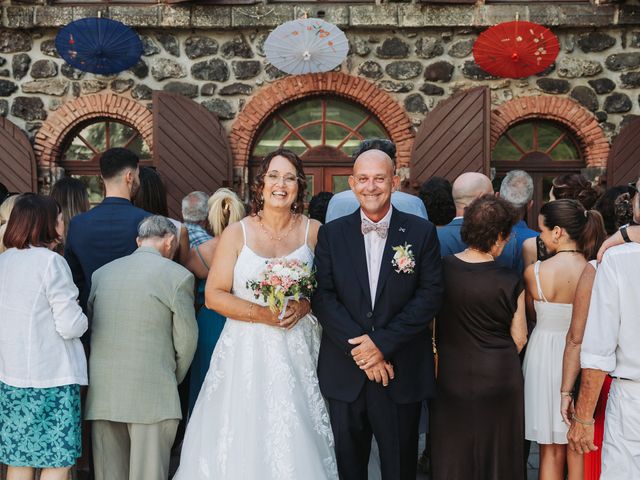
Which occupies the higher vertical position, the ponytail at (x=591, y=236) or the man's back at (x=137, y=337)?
the ponytail at (x=591, y=236)

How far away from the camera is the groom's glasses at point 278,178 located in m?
3.52

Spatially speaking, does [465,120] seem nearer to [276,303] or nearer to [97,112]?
[97,112]

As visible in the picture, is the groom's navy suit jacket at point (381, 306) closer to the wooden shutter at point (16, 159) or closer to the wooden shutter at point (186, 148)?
the wooden shutter at point (186, 148)

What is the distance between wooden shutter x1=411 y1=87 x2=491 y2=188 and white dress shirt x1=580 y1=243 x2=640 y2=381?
16.7ft

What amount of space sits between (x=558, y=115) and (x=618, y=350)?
5887 mm

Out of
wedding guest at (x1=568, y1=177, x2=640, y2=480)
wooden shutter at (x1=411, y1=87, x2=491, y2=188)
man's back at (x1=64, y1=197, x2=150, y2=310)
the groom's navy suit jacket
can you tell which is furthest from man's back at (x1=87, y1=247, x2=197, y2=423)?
wooden shutter at (x1=411, y1=87, x2=491, y2=188)

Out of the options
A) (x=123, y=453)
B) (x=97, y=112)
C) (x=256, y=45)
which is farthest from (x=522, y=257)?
(x=97, y=112)

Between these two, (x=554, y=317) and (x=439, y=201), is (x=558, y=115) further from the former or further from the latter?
(x=554, y=317)

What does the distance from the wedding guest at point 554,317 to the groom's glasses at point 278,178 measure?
59.2 inches

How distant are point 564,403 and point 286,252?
5.58 feet

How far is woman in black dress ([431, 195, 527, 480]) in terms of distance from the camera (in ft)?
11.1

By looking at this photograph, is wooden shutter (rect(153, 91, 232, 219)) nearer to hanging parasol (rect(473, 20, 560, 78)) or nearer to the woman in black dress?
hanging parasol (rect(473, 20, 560, 78))

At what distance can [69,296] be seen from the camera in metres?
3.33

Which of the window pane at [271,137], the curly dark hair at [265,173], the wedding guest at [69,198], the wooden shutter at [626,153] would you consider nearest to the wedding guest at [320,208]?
the curly dark hair at [265,173]
